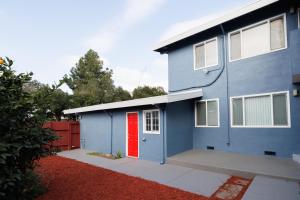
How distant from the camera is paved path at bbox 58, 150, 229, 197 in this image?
17.1 ft

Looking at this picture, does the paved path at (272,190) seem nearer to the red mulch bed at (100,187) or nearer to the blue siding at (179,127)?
the red mulch bed at (100,187)

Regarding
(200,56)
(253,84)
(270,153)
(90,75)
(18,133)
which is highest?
(90,75)

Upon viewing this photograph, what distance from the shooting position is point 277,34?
7367mm

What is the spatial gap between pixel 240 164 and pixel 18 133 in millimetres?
6487

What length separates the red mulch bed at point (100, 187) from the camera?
182 inches

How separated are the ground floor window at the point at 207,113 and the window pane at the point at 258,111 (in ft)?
4.34

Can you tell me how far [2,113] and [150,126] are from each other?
5644 millimetres

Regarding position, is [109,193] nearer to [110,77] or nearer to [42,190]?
[42,190]

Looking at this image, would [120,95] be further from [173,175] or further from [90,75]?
[173,175]

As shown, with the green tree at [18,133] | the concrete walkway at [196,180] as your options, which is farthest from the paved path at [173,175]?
the green tree at [18,133]

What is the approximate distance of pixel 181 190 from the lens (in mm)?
4969

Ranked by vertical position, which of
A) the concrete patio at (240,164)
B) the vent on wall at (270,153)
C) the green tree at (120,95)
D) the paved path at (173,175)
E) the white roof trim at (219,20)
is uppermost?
the white roof trim at (219,20)

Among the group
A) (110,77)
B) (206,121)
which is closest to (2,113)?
(206,121)

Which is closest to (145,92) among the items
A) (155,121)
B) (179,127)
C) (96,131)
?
(96,131)
